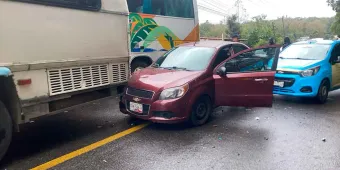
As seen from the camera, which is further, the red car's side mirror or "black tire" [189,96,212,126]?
the red car's side mirror

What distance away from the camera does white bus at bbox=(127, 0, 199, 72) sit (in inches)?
331

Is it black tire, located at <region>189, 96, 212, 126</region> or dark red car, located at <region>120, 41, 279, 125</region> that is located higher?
dark red car, located at <region>120, 41, 279, 125</region>

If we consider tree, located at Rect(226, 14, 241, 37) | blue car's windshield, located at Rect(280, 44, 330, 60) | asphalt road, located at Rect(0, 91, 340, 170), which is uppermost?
tree, located at Rect(226, 14, 241, 37)

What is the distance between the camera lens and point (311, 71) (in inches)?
294

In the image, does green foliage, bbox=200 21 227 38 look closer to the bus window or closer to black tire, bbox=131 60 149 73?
the bus window

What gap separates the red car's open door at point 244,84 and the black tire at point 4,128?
3.59 m

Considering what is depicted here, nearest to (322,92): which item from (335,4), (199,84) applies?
(199,84)

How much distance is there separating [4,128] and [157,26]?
19.8ft

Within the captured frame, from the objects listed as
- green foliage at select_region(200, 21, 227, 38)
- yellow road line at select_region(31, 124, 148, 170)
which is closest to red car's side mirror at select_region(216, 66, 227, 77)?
yellow road line at select_region(31, 124, 148, 170)

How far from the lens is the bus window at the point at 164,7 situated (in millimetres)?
8422

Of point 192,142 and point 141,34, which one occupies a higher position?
point 141,34

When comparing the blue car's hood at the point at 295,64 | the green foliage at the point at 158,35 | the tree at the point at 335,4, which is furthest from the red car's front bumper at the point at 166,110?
the tree at the point at 335,4

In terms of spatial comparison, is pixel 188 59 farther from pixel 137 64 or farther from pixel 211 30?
pixel 211 30

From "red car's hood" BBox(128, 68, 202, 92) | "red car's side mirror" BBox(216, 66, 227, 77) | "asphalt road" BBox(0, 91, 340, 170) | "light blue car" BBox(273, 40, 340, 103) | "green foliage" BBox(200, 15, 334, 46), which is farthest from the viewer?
"green foliage" BBox(200, 15, 334, 46)
